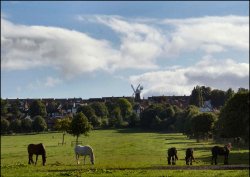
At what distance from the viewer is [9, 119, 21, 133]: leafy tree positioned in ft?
521

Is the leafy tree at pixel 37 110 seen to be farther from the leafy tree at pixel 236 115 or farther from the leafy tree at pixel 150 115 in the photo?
the leafy tree at pixel 236 115

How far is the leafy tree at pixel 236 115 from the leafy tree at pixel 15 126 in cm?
10141

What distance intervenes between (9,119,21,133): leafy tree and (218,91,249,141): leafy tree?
333ft

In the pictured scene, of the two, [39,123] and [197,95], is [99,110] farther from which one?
[197,95]

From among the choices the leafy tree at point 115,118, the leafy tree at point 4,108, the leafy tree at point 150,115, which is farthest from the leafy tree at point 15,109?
the leafy tree at point 150,115

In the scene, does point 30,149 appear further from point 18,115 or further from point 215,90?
point 18,115

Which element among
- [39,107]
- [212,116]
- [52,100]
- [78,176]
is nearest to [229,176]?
[78,176]

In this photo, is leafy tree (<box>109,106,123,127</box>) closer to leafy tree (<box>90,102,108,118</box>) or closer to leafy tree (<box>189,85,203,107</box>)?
leafy tree (<box>90,102,108,118</box>)

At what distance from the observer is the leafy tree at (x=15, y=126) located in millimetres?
158750

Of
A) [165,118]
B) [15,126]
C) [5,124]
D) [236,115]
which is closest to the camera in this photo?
[236,115]

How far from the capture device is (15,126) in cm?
16138

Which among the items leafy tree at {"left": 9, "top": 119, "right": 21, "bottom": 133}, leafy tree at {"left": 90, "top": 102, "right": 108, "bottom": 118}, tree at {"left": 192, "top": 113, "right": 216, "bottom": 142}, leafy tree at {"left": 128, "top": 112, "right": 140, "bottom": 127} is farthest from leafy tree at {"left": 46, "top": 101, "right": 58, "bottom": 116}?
tree at {"left": 192, "top": 113, "right": 216, "bottom": 142}

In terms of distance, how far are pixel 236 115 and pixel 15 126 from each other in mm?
108261

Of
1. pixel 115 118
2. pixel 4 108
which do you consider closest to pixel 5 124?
pixel 4 108
